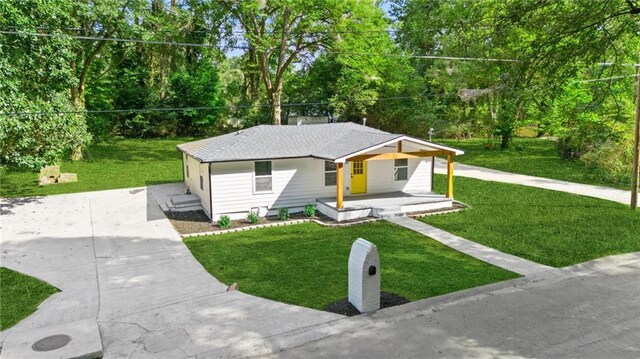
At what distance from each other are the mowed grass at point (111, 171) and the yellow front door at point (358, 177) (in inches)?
403

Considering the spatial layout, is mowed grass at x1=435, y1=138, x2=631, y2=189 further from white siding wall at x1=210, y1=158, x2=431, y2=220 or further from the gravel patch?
the gravel patch

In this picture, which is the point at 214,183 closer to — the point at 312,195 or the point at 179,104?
the point at 312,195

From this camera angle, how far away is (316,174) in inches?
674

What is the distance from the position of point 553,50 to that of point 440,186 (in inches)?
551

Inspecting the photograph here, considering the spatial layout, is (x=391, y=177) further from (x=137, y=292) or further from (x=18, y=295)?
(x=18, y=295)

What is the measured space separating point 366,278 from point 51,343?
529 centimetres

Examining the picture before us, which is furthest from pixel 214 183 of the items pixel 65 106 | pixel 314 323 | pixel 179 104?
pixel 179 104

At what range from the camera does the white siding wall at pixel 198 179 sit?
52.9 ft

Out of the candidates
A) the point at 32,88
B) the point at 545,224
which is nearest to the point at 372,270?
the point at 545,224

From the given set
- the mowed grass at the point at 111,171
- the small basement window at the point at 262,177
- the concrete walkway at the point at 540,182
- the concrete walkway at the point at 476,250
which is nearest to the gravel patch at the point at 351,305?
the concrete walkway at the point at 476,250

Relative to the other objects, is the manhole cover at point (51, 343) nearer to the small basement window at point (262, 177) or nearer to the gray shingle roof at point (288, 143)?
the gray shingle roof at point (288, 143)

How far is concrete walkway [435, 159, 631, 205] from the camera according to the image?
61.7ft

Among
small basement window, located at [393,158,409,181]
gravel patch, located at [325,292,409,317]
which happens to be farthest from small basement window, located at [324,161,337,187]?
gravel patch, located at [325,292,409,317]

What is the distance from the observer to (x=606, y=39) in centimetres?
735
